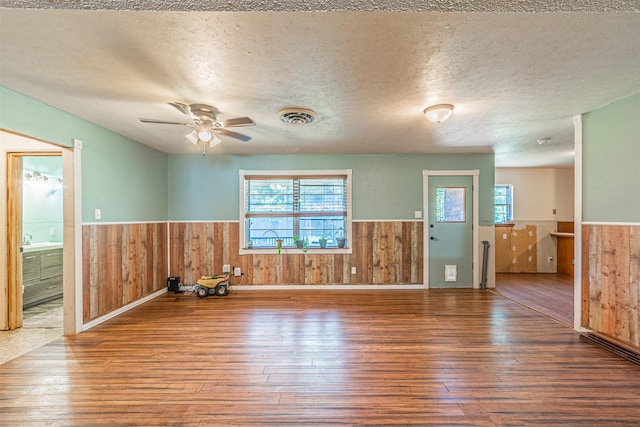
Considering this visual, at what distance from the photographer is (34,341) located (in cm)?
293

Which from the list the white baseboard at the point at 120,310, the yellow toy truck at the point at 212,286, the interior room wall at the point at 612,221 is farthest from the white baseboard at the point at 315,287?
the interior room wall at the point at 612,221

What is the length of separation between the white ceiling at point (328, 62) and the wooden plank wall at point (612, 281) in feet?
4.27

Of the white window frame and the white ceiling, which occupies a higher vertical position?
the white ceiling

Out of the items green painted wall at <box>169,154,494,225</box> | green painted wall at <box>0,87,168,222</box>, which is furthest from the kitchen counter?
green painted wall at <box>169,154,494,225</box>

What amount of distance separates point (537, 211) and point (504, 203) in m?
0.73

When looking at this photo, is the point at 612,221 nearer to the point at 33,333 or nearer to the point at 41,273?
the point at 33,333

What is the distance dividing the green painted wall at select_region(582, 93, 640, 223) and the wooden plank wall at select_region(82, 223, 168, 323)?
561 cm

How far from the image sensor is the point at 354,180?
5027mm

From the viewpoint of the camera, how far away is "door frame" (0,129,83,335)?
3088 mm

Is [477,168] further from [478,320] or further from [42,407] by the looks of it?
[42,407]

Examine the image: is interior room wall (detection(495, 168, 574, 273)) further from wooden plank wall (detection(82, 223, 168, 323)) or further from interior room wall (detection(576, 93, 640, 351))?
wooden plank wall (detection(82, 223, 168, 323))

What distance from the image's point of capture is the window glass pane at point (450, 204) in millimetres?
5020

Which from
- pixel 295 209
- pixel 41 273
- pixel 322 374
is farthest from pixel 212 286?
pixel 322 374

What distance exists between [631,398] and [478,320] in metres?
1.48
